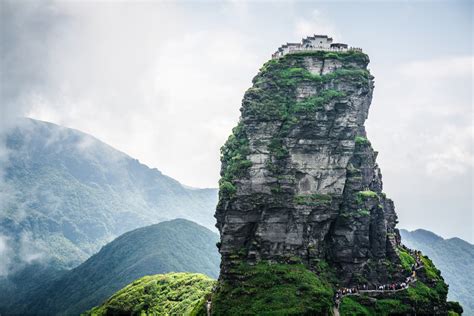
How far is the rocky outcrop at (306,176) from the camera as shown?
88.1m

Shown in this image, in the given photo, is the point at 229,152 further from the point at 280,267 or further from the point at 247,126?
the point at 280,267

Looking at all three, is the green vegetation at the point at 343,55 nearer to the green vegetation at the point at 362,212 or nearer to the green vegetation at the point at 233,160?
the green vegetation at the point at 233,160

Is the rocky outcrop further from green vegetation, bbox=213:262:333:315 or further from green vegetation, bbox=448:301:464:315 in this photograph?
green vegetation, bbox=448:301:464:315

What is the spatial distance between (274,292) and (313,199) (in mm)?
18600

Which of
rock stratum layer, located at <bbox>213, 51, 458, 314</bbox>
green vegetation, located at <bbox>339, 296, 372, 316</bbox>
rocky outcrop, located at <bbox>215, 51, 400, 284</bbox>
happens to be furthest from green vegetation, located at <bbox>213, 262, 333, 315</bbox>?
green vegetation, located at <bbox>339, 296, 372, 316</bbox>

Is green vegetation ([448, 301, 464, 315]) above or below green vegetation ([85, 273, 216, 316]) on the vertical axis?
above

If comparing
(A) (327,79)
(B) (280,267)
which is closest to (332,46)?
(A) (327,79)

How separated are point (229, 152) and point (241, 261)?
21.2 m

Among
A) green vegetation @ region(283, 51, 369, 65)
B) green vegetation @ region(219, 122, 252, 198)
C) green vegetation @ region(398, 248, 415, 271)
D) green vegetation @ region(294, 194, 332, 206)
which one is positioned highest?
green vegetation @ region(283, 51, 369, 65)

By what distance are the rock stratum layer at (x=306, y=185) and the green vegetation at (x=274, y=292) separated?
38cm

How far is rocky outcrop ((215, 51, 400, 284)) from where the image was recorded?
289ft

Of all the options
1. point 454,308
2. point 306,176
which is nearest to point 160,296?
point 306,176

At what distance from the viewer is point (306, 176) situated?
89.9 m

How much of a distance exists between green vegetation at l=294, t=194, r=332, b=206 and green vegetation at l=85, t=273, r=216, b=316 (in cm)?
3824
